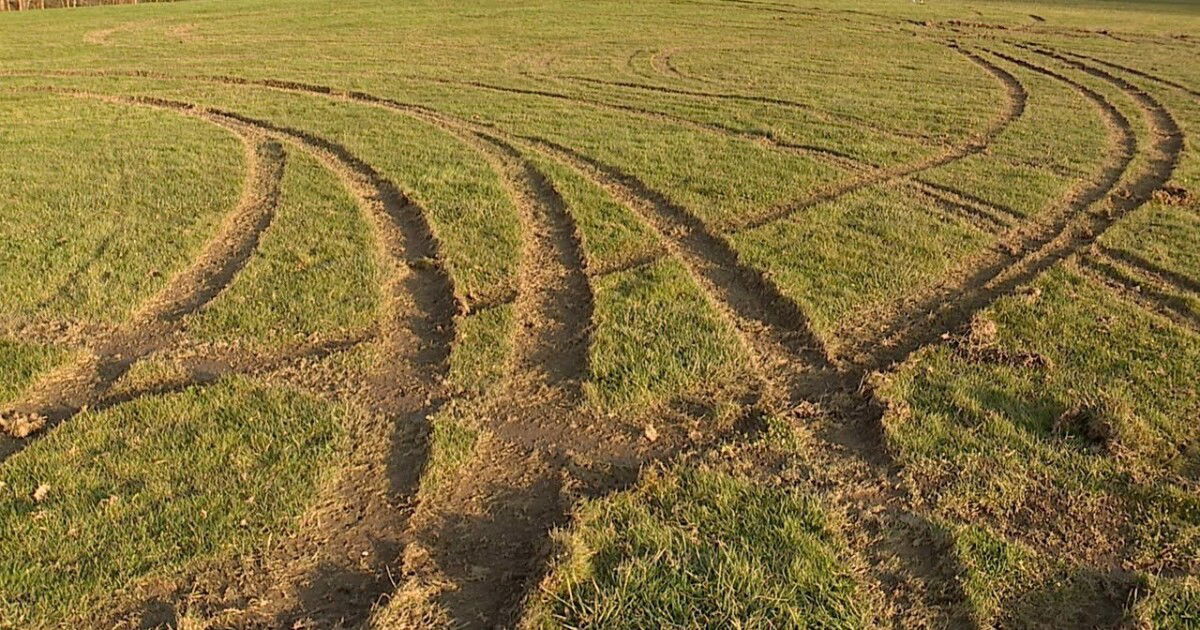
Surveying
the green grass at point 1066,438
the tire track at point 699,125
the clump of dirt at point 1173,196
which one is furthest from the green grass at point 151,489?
the clump of dirt at point 1173,196

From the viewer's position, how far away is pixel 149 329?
6.93 meters

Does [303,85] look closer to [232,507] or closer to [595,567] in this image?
[232,507]

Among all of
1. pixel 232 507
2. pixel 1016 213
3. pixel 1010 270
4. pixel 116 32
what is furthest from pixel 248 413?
pixel 116 32

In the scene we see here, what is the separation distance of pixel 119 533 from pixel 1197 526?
597 centimetres

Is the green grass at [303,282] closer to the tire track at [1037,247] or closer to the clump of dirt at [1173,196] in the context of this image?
the tire track at [1037,247]

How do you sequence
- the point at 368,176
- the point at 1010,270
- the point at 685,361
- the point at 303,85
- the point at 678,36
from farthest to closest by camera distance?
the point at 678,36
the point at 303,85
the point at 368,176
the point at 1010,270
the point at 685,361

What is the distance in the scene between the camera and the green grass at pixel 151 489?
168 inches

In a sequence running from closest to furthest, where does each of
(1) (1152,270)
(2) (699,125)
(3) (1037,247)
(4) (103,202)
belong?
1. (1) (1152,270)
2. (3) (1037,247)
3. (4) (103,202)
4. (2) (699,125)

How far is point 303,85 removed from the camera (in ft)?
57.7

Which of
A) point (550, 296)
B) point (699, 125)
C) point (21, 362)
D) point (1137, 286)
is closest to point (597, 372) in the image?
point (550, 296)

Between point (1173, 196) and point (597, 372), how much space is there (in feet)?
28.2

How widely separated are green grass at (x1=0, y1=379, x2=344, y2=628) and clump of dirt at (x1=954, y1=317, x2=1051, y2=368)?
477 centimetres

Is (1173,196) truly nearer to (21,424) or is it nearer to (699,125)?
(699,125)

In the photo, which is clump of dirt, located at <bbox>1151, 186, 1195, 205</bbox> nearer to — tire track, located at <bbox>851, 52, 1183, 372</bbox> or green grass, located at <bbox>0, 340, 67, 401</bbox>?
tire track, located at <bbox>851, 52, 1183, 372</bbox>
